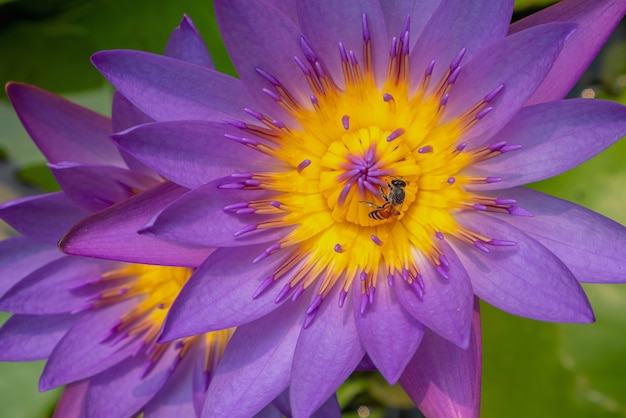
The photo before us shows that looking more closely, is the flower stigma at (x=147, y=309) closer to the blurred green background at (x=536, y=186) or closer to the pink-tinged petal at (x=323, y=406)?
the pink-tinged petal at (x=323, y=406)

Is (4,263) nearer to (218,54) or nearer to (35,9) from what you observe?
(218,54)

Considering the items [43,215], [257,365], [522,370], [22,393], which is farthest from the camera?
[22,393]

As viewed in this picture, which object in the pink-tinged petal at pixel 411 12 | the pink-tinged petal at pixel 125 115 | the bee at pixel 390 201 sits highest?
the pink-tinged petal at pixel 125 115

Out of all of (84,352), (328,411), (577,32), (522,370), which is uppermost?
(577,32)

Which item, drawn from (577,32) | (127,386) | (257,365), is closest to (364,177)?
(257,365)

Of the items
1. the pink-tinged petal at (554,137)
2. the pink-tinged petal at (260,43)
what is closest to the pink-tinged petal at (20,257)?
the pink-tinged petal at (260,43)

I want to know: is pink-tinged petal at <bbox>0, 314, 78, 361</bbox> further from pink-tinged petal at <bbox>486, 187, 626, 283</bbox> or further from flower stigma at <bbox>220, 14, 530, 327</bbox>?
pink-tinged petal at <bbox>486, 187, 626, 283</bbox>

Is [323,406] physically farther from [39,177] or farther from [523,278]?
[39,177]
